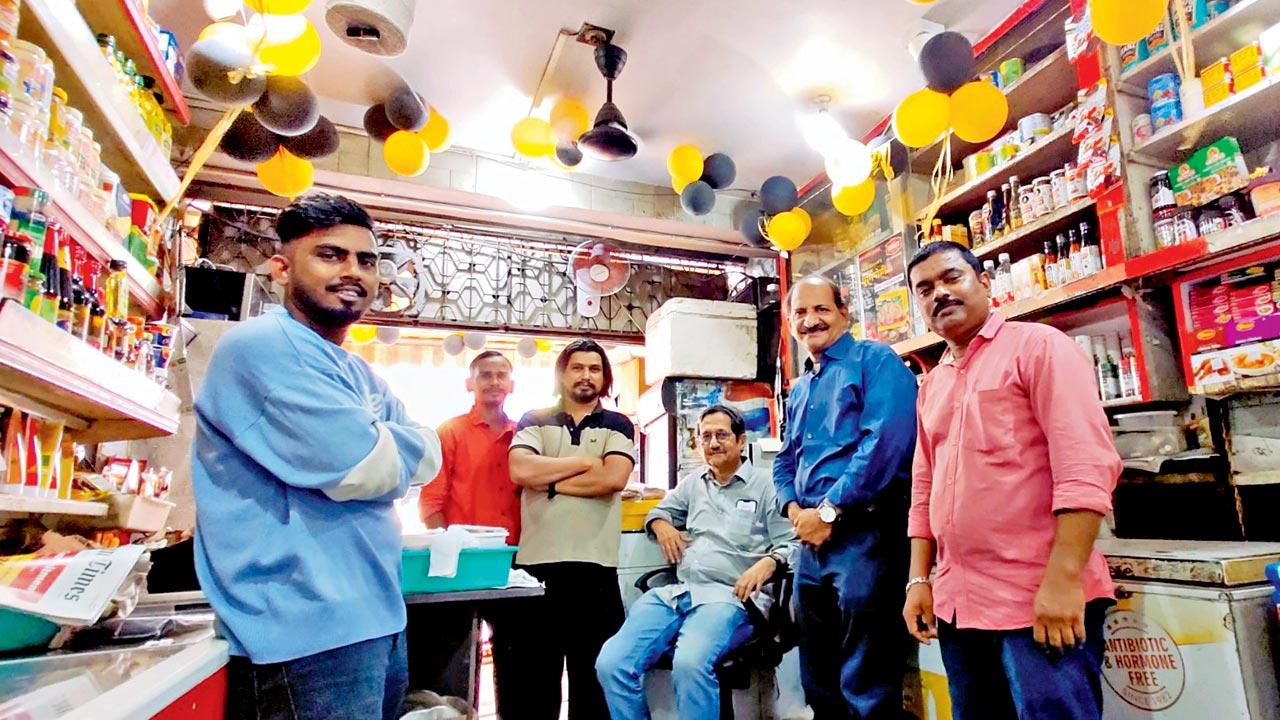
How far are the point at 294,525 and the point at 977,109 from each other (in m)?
2.81

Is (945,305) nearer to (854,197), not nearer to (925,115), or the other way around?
(925,115)

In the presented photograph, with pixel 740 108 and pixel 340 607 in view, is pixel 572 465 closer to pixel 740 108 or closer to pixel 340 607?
pixel 340 607

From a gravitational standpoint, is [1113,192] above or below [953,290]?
above

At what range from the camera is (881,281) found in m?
3.92

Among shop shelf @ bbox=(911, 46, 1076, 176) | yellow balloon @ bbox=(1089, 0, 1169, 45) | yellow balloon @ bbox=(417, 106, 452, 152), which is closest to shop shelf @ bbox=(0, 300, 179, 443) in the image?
yellow balloon @ bbox=(417, 106, 452, 152)

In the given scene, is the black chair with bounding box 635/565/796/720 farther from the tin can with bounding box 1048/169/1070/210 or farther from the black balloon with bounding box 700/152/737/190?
the black balloon with bounding box 700/152/737/190

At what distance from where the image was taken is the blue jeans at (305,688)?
3.73 feet

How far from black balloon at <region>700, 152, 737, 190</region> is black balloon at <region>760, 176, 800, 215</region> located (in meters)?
0.26

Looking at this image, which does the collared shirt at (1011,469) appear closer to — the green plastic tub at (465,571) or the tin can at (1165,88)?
the green plastic tub at (465,571)

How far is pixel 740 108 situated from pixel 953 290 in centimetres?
238

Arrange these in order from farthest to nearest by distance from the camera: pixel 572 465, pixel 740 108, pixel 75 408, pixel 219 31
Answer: pixel 740 108 → pixel 572 465 → pixel 219 31 → pixel 75 408

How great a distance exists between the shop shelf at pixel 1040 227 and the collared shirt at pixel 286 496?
2765 mm

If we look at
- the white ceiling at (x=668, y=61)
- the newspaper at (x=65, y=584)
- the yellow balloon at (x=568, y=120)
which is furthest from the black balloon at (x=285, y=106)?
the newspaper at (x=65, y=584)

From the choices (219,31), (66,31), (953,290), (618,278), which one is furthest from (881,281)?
(66,31)
